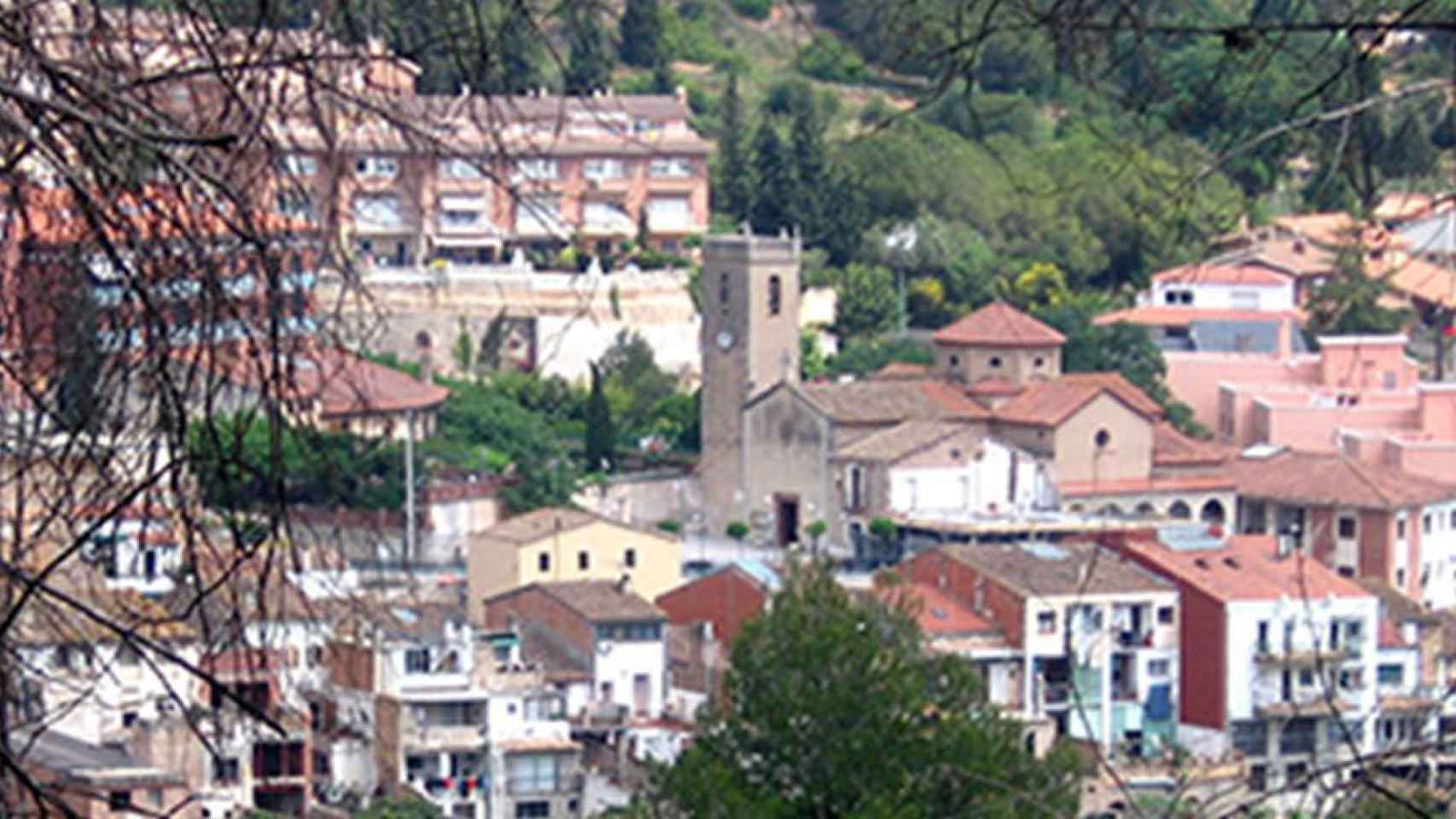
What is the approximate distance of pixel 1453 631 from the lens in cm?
1900

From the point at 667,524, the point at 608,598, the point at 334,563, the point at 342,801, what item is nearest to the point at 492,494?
the point at 667,524

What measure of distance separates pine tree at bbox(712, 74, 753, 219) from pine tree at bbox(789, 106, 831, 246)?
0.36 m

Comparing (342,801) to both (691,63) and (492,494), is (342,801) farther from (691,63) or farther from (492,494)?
(691,63)

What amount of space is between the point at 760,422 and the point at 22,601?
2037 cm

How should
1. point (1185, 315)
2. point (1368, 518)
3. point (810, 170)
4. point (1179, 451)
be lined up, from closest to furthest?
point (1368, 518)
point (1179, 451)
point (1185, 315)
point (810, 170)

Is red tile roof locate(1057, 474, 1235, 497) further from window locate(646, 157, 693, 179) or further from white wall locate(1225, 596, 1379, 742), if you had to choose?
window locate(646, 157, 693, 179)

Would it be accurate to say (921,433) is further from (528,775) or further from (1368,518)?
(528,775)

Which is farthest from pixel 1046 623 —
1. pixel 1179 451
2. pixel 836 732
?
pixel 836 732

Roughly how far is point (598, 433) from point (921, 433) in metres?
1.75

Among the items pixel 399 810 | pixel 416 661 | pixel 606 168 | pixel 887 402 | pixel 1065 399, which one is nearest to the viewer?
pixel 399 810

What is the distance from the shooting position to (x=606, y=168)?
84.8 ft

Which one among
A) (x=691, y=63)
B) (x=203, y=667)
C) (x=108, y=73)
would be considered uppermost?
(x=691, y=63)

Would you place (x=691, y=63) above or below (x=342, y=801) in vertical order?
above

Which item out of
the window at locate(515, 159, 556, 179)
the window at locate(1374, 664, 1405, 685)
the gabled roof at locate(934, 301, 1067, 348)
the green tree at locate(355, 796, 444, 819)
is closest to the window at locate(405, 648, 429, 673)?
the green tree at locate(355, 796, 444, 819)
